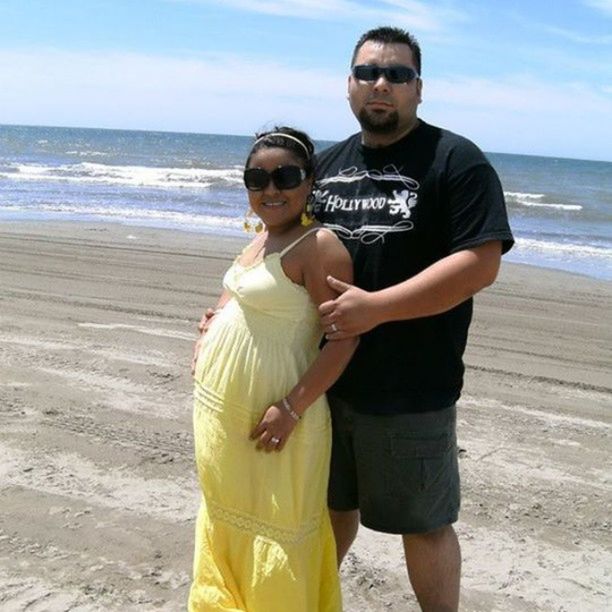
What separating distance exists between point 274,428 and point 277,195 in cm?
73

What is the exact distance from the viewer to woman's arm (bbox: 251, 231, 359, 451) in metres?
2.55

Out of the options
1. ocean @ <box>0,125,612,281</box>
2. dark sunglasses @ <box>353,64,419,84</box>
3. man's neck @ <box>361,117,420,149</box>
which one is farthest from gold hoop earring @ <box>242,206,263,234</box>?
ocean @ <box>0,125,612,281</box>

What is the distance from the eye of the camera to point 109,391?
18.7ft

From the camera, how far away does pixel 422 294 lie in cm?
245

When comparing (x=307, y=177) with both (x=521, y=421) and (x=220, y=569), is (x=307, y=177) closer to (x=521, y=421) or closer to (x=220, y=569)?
(x=220, y=569)

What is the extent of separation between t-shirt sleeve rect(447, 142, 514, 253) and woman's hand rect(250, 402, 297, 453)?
72 cm

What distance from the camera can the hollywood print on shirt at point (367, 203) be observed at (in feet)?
8.54

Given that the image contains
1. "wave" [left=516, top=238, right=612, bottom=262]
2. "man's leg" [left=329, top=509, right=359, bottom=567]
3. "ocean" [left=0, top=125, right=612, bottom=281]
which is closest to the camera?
"man's leg" [left=329, top=509, right=359, bottom=567]

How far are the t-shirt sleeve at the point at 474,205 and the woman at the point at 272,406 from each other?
35cm

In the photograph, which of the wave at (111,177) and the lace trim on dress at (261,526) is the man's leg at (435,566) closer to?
the lace trim on dress at (261,526)

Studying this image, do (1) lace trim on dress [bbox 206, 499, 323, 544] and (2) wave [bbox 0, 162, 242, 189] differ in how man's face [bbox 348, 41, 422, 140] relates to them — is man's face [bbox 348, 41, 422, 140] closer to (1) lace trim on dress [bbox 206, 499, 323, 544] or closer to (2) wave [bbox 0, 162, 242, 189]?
(1) lace trim on dress [bbox 206, 499, 323, 544]

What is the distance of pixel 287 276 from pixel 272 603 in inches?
40.8

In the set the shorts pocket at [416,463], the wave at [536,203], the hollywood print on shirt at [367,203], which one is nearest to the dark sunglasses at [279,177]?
the hollywood print on shirt at [367,203]

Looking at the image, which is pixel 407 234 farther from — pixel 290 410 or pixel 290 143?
pixel 290 410
